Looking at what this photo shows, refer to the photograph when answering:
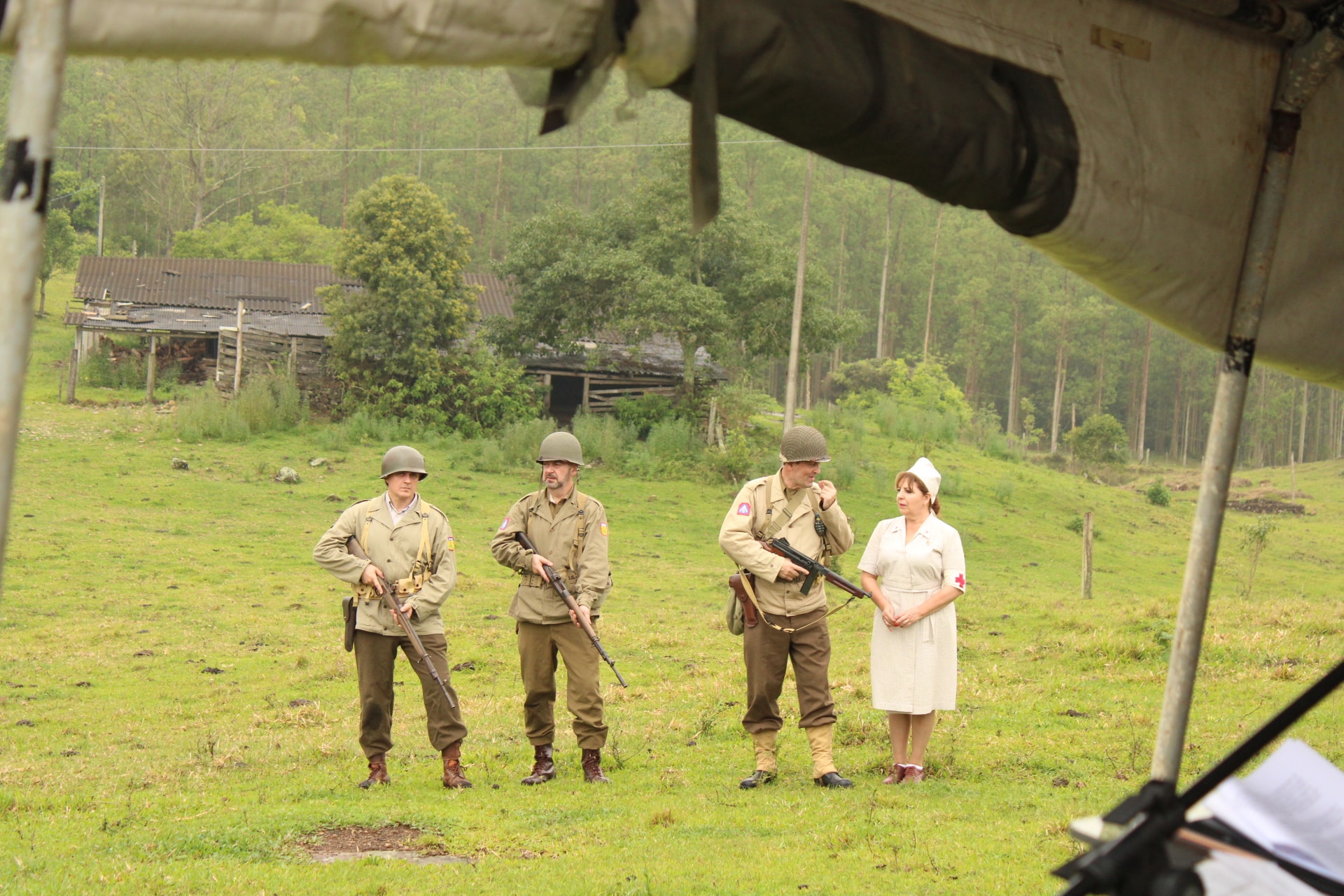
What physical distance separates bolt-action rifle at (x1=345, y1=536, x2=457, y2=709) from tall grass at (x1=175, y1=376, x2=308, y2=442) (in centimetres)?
2259

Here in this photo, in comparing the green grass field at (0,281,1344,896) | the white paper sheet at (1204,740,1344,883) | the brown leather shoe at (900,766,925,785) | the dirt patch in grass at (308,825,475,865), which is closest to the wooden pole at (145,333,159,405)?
the green grass field at (0,281,1344,896)

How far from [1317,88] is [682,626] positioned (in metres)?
13.1

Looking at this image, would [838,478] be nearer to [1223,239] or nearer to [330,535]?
[330,535]

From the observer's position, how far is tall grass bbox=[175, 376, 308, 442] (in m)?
29.2

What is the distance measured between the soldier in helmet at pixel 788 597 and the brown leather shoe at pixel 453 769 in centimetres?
185

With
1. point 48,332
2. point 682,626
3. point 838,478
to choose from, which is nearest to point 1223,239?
point 682,626

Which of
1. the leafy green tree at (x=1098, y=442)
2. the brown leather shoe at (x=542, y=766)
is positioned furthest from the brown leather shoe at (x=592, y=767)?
the leafy green tree at (x=1098, y=442)

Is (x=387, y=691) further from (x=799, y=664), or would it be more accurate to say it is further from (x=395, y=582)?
(x=799, y=664)

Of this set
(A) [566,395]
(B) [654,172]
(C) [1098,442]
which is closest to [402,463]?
(A) [566,395]

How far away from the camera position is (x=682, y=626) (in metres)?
15.6

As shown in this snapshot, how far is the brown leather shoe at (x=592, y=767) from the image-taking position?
828 cm

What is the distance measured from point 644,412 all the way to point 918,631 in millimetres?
25932

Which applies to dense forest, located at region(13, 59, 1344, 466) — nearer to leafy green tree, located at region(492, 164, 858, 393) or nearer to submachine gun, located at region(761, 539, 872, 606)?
leafy green tree, located at region(492, 164, 858, 393)

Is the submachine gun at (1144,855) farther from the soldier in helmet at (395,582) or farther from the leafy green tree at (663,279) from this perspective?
the leafy green tree at (663,279)
